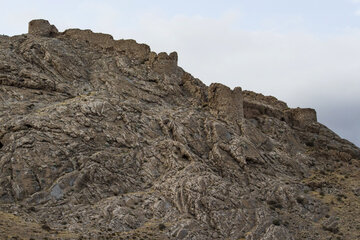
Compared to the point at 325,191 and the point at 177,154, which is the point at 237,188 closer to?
the point at 177,154

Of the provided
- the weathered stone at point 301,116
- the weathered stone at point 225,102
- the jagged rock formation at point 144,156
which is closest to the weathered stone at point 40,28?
the jagged rock formation at point 144,156

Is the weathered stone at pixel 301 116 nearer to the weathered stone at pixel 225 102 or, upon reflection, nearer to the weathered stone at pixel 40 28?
the weathered stone at pixel 225 102

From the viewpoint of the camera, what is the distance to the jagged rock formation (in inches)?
1135

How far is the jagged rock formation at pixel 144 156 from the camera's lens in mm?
28822

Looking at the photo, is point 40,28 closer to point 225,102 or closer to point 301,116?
point 225,102

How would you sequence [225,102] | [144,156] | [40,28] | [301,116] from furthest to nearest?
[301,116], [40,28], [225,102], [144,156]

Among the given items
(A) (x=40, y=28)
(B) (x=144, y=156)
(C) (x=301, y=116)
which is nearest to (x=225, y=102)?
(B) (x=144, y=156)

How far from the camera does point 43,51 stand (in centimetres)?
4384

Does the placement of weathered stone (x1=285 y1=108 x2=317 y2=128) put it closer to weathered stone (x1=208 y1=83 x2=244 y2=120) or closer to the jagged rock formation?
the jagged rock formation

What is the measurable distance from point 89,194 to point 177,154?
Result: 902 centimetres

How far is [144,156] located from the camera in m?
35.0

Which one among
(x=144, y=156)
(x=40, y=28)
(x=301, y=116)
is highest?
(x=301, y=116)

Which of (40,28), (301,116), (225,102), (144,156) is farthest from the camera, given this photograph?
(301,116)

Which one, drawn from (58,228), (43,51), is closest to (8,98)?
(43,51)
